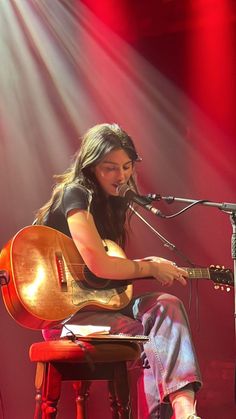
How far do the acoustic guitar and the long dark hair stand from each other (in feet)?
0.98

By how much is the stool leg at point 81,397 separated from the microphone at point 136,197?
2.67 ft

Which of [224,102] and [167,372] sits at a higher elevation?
[224,102]

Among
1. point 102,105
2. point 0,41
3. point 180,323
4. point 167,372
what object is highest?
point 0,41

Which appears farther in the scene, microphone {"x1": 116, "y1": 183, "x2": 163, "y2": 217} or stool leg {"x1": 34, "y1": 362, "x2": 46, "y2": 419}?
microphone {"x1": 116, "y1": 183, "x2": 163, "y2": 217}

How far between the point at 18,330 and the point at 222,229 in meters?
1.61

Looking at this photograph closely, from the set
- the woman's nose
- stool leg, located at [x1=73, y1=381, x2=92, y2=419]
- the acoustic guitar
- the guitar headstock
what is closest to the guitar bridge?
the acoustic guitar

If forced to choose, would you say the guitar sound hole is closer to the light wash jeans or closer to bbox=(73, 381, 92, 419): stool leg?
the light wash jeans

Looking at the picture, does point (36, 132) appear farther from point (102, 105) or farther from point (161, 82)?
point (161, 82)

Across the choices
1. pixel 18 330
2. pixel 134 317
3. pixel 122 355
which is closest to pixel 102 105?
pixel 18 330

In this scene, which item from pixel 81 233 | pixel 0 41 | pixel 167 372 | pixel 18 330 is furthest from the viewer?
pixel 0 41

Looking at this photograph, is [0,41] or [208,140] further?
[208,140]

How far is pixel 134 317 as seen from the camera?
9.48 feet

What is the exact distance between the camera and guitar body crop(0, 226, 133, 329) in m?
2.70

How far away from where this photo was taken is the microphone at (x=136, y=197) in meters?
2.80
